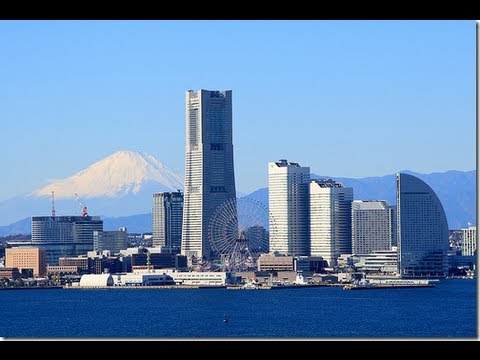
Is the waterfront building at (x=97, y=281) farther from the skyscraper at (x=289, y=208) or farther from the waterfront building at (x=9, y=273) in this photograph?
the skyscraper at (x=289, y=208)

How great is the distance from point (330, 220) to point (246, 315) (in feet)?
118

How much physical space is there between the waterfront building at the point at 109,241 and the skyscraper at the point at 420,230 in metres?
16.6

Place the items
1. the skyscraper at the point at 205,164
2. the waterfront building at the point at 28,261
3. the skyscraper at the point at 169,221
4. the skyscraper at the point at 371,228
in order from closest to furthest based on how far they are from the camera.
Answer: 1. the waterfront building at the point at 28,261
2. the skyscraper at the point at 371,228
3. the skyscraper at the point at 205,164
4. the skyscraper at the point at 169,221

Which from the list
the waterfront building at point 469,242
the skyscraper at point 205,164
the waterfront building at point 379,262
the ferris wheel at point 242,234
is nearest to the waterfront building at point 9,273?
the ferris wheel at point 242,234

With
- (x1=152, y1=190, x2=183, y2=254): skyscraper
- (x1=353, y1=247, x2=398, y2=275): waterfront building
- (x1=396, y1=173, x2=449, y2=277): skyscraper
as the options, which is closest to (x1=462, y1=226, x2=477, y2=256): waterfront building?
(x1=396, y1=173, x2=449, y2=277): skyscraper

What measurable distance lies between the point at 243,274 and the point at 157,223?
21.4 m

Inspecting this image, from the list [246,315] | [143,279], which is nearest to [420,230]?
[143,279]

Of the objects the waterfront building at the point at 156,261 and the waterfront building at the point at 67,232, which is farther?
the waterfront building at the point at 67,232

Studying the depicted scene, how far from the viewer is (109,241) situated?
70.8 m

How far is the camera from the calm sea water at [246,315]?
76.8 feet

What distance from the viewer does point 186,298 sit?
41531 mm

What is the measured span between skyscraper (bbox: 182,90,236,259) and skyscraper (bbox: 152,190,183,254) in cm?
382
